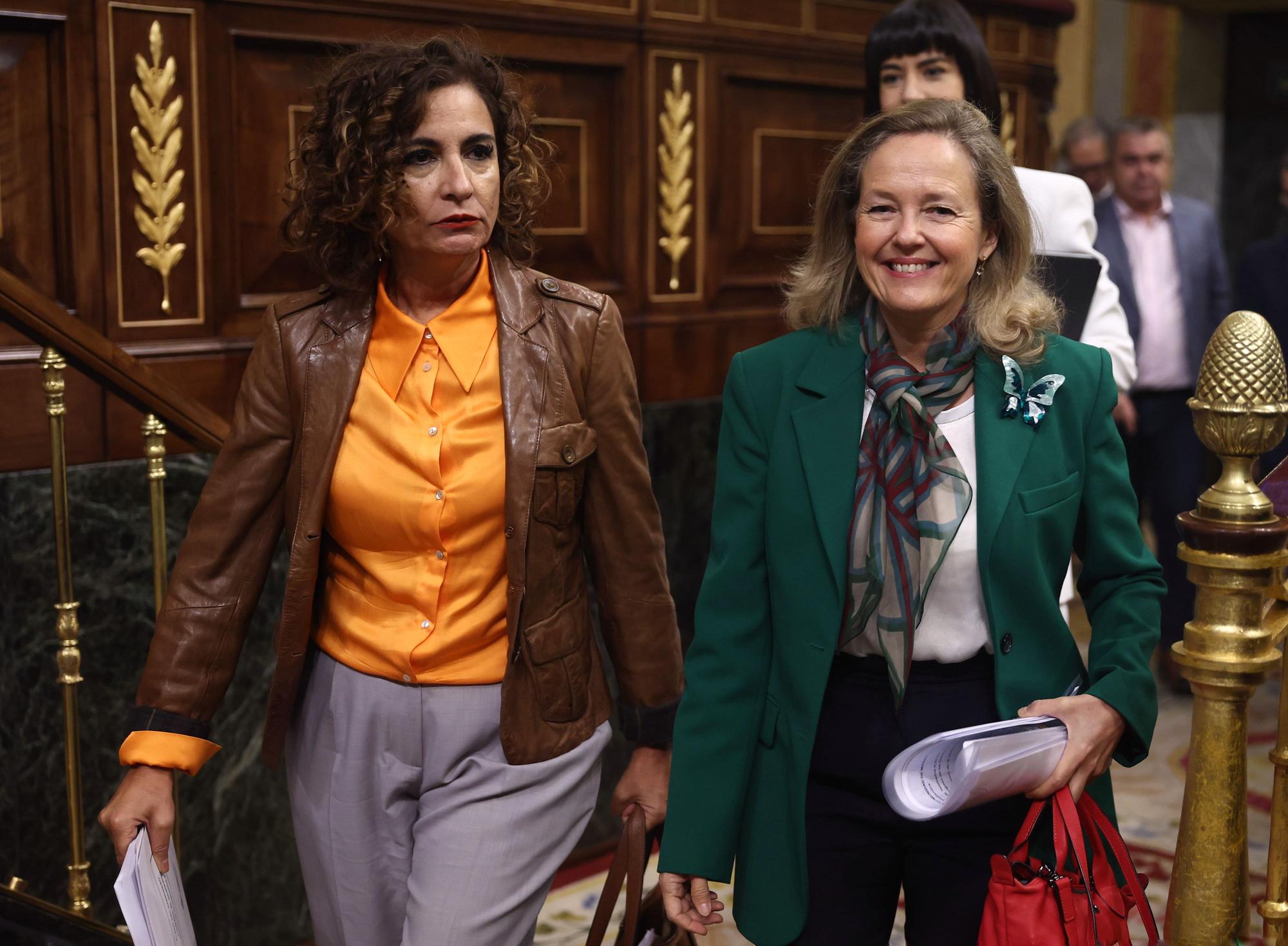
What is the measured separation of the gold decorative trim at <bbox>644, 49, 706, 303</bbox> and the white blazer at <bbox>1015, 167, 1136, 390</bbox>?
1798 mm

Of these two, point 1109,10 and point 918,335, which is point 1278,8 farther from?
point 918,335

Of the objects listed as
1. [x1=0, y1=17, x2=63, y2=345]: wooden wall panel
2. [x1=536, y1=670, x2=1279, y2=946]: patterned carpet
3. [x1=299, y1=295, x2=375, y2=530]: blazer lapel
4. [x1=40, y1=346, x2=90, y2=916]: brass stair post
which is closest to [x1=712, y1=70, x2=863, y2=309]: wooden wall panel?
[x1=536, y1=670, x2=1279, y2=946]: patterned carpet

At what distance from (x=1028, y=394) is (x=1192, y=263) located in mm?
4562

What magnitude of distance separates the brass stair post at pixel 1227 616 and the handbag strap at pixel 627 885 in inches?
29.0

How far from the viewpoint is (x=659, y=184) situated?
491 centimetres

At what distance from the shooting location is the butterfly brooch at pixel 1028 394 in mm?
2041

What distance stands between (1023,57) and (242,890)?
431 cm

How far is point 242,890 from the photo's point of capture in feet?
12.8

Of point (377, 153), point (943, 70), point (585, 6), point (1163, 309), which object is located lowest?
point (1163, 309)

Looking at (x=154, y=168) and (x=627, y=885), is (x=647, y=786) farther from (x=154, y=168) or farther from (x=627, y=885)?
(x=154, y=168)

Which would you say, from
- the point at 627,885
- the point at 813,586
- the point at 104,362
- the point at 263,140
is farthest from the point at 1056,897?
the point at 263,140

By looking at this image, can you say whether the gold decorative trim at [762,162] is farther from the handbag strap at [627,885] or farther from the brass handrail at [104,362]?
the handbag strap at [627,885]

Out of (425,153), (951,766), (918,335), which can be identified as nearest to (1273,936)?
(951,766)

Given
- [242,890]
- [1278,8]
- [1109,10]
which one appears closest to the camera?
[242,890]
